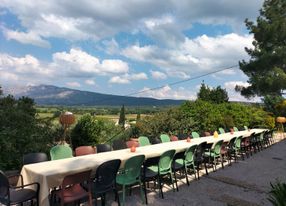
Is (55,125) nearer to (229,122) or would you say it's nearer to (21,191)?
(21,191)

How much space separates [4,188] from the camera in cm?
341

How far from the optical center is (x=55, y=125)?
28.4 ft

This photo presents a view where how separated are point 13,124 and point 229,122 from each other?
10.1 meters

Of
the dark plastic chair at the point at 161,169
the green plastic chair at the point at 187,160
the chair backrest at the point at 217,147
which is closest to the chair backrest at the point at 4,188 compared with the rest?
the dark plastic chair at the point at 161,169

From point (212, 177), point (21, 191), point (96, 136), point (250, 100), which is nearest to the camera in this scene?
point (21, 191)

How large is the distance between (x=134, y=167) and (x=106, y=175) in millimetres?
590

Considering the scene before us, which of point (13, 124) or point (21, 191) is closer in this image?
point (21, 191)

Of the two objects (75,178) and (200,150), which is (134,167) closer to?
(75,178)

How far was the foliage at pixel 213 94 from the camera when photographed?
17.2 m

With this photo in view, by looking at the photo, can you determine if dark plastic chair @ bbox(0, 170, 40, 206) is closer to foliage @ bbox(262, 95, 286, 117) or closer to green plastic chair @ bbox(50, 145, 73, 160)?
green plastic chair @ bbox(50, 145, 73, 160)

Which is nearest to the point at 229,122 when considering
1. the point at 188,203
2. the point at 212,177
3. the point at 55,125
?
the point at 212,177

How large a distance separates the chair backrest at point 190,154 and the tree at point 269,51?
31.1 ft

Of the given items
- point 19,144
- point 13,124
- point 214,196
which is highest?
point 13,124

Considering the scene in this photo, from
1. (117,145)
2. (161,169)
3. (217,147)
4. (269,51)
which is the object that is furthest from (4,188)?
(269,51)
